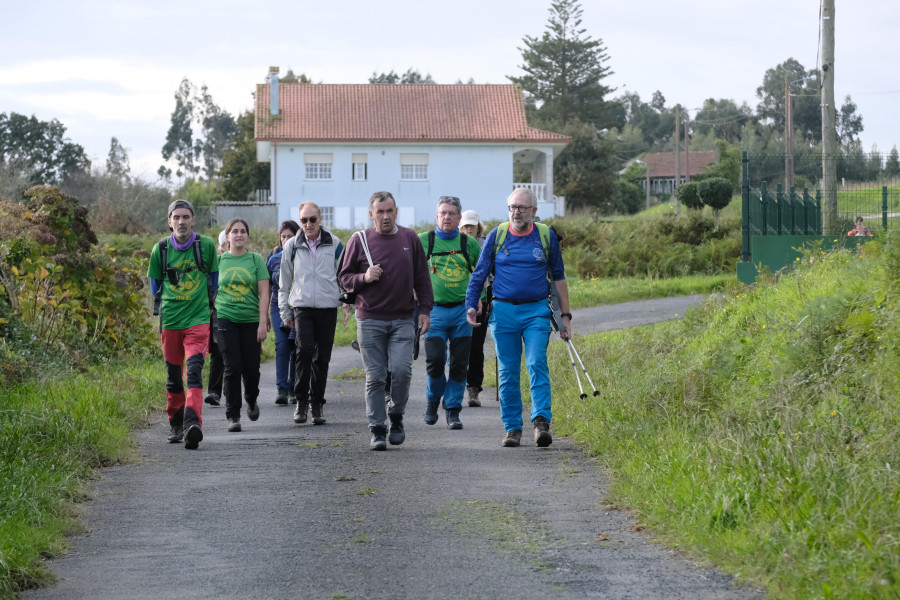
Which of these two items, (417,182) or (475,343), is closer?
(475,343)

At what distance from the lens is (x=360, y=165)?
179ft

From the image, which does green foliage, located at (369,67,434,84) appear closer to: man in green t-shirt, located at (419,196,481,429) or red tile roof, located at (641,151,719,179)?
red tile roof, located at (641,151,719,179)

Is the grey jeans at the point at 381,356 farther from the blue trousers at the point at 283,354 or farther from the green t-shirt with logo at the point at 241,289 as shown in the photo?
the blue trousers at the point at 283,354

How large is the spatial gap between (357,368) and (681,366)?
6.59 metres

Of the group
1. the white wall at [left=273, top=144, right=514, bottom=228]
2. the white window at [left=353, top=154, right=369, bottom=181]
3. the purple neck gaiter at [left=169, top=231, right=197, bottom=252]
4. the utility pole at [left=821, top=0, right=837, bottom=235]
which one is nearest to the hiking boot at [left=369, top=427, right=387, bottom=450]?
the purple neck gaiter at [left=169, top=231, right=197, bottom=252]

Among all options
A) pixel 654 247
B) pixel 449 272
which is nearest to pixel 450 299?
pixel 449 272

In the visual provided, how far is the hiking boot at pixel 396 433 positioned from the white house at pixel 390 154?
43.8 meters

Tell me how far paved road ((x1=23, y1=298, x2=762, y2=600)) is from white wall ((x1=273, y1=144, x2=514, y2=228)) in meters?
44.5

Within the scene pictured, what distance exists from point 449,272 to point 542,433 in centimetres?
202

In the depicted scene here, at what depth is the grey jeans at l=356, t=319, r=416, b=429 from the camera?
9438 mm

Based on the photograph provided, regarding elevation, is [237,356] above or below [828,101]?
below

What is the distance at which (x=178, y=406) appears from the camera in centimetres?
991

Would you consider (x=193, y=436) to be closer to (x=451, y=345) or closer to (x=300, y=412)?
(x=300, y=412)

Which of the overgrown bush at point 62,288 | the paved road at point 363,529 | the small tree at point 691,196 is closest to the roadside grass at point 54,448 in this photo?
the paved road at point 363,529
